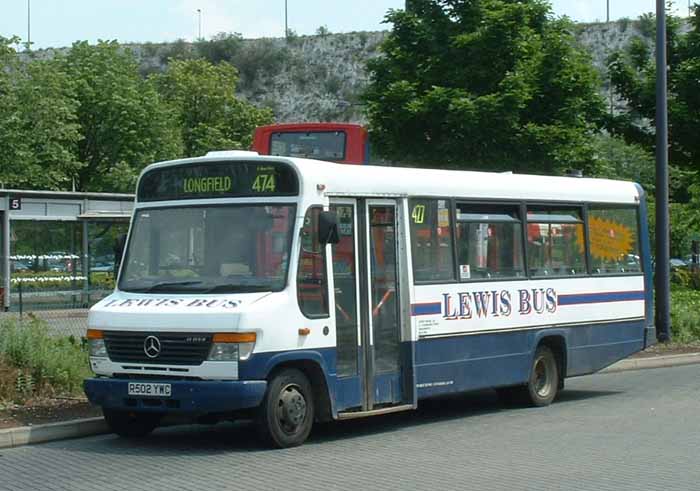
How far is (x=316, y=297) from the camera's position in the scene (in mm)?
12305

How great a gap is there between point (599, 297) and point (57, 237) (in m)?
22.2

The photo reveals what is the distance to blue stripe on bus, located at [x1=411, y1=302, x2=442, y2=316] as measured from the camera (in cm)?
1353

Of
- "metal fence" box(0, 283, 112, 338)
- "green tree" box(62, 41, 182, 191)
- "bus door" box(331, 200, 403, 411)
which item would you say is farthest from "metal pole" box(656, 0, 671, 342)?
"green tree" box(62, 41, 182, 191)

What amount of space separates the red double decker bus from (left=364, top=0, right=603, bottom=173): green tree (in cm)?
506

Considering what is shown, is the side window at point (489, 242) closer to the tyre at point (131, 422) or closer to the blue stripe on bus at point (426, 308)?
the blue stripe on bus at point (426, 308)

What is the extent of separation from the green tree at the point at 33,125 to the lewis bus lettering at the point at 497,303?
44101mm

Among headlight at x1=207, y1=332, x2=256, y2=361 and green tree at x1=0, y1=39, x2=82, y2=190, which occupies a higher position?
green tree at x1=0, y1=39, x2=82, y2=190

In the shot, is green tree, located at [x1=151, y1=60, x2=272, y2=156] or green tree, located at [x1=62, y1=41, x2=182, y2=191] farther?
green tree, located at [x1=151, y1=60, x2=272, y2=156]

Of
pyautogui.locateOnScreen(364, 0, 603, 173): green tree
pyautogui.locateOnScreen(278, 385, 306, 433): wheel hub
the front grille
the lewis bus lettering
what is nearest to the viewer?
the front grille

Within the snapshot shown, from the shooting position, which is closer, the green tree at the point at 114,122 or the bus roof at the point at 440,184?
the bus roof at the point at 440,184

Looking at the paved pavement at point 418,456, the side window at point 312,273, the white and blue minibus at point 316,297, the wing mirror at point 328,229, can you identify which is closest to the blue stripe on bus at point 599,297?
the white and blue minibus at point 316,297

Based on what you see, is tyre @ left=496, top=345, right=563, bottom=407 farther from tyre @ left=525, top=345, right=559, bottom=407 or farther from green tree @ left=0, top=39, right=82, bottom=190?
green tree @ left=0, top=39, right=82, bottom=190

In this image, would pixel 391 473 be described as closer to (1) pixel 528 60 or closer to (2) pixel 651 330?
(2) pixel 651 330

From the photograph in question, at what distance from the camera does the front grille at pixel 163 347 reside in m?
11.6
